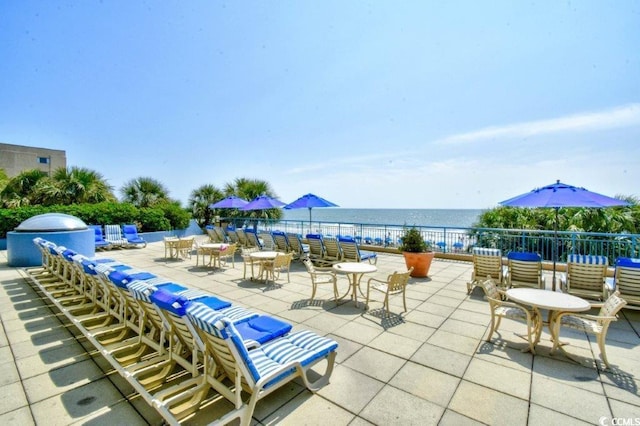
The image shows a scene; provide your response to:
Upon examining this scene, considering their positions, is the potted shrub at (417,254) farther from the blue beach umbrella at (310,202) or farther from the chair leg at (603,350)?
the chair leg at (603,350)

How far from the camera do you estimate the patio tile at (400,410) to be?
2273 mm

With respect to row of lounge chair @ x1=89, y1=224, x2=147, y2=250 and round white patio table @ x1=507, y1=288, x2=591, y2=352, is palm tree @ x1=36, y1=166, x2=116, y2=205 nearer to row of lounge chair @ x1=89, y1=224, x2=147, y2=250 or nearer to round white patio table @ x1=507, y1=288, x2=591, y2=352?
row of lounge chair @ x1=89, y1=224, x2=147, y2=250

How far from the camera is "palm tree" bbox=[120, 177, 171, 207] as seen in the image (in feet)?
53.2

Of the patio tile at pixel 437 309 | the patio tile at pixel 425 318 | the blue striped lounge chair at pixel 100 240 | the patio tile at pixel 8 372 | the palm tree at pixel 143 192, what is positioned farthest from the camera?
the palm tree at pixel 143 192

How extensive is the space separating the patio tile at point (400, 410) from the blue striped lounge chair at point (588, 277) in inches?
168

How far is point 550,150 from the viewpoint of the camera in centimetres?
1450

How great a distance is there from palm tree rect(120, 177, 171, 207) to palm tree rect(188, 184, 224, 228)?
1630 millimetres

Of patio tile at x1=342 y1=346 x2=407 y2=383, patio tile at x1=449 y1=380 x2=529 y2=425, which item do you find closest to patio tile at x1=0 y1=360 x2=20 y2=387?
patio tile at x1=342 y1=346 x2=407 y2=383

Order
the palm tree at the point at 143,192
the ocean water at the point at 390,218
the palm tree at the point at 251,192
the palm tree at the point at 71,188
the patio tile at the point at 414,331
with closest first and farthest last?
the patio tile at the point at 414,331
the palm tree at the point at 71,188
the palm tree at the point at 143,192
the palm tree at the point at 251,192
the ocean water at the point at 390,218

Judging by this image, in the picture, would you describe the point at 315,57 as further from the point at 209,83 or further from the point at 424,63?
the point at 209,83

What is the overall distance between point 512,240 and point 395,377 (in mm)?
7909

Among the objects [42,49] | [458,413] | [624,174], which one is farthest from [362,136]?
[458,413]

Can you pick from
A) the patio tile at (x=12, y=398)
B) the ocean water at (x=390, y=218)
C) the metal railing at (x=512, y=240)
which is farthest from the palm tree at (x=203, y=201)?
the ocean water at (x=390, y=218)

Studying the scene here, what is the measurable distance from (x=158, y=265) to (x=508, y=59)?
457 inches
